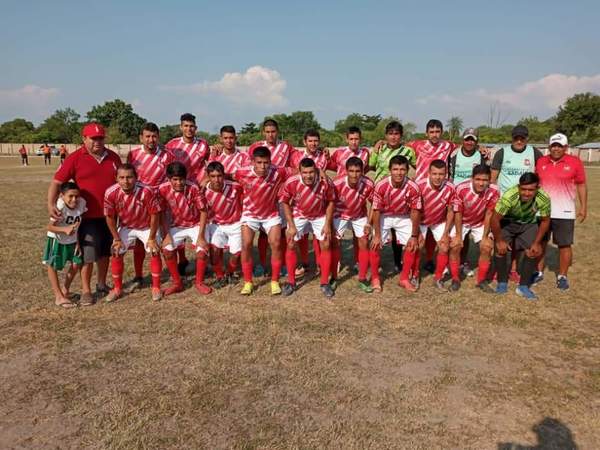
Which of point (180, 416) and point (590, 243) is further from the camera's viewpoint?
point (590, 243)

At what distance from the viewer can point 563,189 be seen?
574cm

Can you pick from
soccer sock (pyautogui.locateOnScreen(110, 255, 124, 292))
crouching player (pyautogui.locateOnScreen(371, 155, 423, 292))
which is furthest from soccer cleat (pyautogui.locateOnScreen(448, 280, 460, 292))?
soccer sock (pyautogui.locateOnScreen(110, 255, 124, 292))

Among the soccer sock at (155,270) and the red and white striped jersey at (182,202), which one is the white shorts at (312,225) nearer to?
the red and white striped jersey at (182,202)

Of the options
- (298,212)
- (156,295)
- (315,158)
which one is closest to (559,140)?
(315,158)

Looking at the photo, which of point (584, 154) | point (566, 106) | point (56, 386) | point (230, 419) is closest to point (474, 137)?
point (230, 419)

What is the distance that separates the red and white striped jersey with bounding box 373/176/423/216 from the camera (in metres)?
5.80

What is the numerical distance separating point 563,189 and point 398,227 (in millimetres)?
2126

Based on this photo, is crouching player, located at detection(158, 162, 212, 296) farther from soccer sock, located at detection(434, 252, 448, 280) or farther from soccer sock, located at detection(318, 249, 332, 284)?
soccer sock, located at detection(434, 252, 448, 280)

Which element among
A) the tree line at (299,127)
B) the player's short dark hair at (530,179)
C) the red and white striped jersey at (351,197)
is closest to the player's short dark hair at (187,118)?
the red and white striped jersey at (351,197)

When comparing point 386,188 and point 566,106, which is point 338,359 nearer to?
point 386,188

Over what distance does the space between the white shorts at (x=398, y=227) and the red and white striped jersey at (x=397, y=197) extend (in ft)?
0.38

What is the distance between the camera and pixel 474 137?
20.9 feet

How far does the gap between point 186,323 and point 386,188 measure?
9.86 feet

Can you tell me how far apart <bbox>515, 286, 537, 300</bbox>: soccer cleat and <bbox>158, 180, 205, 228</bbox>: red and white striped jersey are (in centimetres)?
409
